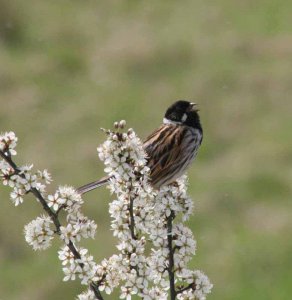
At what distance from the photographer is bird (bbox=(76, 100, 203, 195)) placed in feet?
18.8

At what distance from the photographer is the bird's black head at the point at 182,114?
5.96m

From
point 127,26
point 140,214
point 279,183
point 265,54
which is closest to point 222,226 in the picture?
point 279,183

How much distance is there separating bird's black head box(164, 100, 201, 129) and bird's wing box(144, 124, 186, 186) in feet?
0.17

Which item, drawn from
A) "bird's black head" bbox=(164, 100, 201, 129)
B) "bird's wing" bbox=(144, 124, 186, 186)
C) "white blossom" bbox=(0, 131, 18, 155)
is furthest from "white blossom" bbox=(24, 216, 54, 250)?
"bird's black head" bbox=(164, 100, 201, 129)

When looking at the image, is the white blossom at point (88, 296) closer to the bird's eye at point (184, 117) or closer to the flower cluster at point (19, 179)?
the flower cluster at point (19, 179)

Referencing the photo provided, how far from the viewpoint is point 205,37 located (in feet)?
59.5

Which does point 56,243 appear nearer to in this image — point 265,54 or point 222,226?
point 222,226

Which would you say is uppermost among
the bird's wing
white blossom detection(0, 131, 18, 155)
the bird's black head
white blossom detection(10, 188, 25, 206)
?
the bird's black head

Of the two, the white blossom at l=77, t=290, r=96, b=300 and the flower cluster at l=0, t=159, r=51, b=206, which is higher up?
the flower cluster at l=0, t=159, r=51, b=206

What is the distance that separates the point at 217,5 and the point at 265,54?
89.5 inches

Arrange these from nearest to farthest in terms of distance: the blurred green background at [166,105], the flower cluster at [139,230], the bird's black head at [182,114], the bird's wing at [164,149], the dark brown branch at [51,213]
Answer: the dark brown branch at [51,213] → the flower cluster at [139,230] → the bird's wing at [164,149] → the bird's black head at [182,114] → the blurred green background at [166,105]

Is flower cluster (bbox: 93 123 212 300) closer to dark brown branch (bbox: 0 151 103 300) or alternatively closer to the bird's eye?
dark brown branch (bbox: 0 151 103 300)

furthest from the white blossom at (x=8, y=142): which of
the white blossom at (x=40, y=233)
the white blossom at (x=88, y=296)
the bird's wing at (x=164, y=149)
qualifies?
the bird's wing at (x=164, y=149)

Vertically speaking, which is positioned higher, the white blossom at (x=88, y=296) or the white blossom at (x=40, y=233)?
the white blossom at (x=40, y=233)
